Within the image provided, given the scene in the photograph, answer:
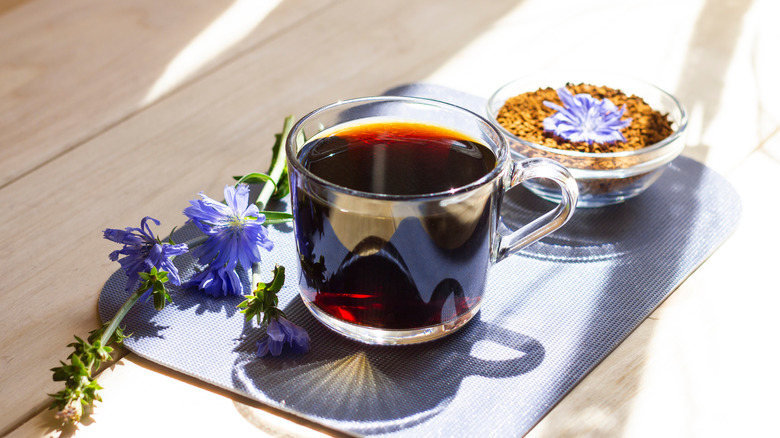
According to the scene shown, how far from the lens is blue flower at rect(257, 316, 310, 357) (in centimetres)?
63

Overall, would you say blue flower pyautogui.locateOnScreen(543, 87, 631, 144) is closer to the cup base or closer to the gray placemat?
the gray placemat

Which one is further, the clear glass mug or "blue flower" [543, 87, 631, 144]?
"blue flower" [543, 87, 631, 144]

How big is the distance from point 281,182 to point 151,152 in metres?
0.20

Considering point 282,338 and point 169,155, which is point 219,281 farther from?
point 169,155

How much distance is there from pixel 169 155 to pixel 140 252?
0.30 m

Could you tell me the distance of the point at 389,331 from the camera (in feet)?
2.07

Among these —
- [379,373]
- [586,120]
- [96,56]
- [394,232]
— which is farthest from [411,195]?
[96,56]

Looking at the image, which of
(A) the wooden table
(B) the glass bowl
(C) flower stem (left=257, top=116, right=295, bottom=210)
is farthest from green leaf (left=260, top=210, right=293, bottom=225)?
(B) the glass bowl

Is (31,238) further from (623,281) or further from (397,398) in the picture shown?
Result: (623,281)

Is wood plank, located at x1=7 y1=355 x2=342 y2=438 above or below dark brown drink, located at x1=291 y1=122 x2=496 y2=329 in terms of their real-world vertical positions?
below

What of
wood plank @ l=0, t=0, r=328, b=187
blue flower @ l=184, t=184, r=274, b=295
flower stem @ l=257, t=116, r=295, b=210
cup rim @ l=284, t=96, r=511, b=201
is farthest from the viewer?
wood plank @ l=0, t=0, r=328, b=187

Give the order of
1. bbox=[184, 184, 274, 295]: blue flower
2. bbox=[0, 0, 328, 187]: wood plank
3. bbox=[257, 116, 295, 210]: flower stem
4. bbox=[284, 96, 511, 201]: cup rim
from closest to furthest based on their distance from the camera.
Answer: bbox=[284, 96, 511, 201]: cup rim < bbox=[184, 184, 274, 295]: blue flower < bbox=[257, 116, 295, 210]: flower stem < bbox=[0, 0, 328, 187]: wood plank

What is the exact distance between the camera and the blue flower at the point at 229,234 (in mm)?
687

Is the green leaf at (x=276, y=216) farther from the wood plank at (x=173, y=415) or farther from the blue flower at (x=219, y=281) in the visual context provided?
the wood plank at (x=173, y=415)
